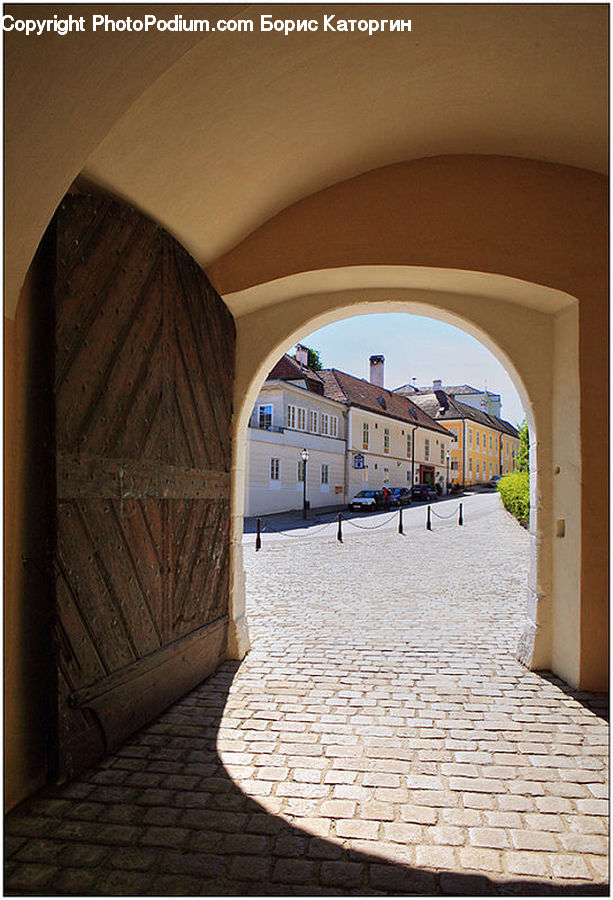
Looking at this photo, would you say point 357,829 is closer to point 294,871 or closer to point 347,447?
point 294,871

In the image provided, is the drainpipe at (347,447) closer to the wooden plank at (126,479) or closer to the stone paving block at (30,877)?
the wooden plank at (126,479)

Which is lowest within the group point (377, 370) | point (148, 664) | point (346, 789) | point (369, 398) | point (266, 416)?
point (346, 789)

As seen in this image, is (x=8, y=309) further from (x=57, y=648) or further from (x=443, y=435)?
(x=443, y=435)

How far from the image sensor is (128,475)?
349 cm

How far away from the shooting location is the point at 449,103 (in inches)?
152

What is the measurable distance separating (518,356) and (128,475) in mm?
3251

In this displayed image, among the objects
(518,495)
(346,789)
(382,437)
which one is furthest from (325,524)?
(346,789)

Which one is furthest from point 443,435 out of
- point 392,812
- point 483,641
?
point 392,812

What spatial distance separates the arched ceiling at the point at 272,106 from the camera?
2336 mm

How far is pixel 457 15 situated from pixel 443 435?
43.3m

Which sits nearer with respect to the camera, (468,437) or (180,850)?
(180,850)

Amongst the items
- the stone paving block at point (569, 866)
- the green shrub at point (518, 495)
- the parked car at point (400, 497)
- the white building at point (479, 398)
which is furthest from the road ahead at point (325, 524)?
the white building at point (479, 398)

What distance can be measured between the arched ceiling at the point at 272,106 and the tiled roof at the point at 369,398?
27.1 metres

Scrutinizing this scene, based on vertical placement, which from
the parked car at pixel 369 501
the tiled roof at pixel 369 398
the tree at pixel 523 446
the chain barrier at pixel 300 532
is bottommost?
the chain barrier at pixel 300 532
